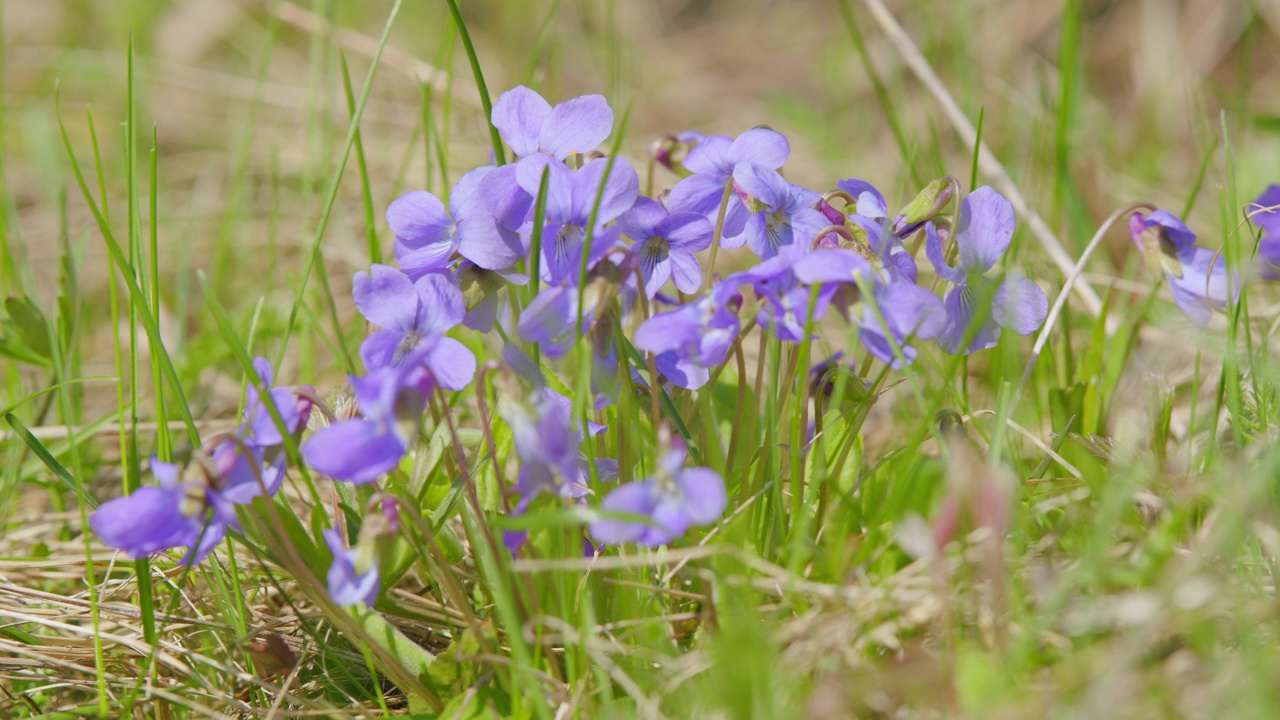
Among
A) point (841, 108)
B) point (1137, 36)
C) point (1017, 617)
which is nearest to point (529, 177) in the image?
point (1017, 617)

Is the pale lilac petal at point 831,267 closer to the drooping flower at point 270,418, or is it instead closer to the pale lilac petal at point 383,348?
the pale lilac petal at point 383,348

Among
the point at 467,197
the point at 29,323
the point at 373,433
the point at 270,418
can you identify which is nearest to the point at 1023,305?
the point at 467,197

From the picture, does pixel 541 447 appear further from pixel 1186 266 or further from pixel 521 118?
pixel 1186 266

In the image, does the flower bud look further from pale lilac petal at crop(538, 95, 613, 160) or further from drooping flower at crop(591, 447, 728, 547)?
drooping flower at crop(591, 447, 728, 547)

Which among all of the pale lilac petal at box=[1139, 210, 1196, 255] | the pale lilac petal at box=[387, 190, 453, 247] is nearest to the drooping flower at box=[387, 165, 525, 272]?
the pale lilac petal at box=[387, 190, 453, 247]

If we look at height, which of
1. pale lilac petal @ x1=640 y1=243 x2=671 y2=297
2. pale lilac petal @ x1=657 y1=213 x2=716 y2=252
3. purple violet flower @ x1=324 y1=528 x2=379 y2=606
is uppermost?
pale lilac petal @ x1=657 y1=213 x2=716 y2=252

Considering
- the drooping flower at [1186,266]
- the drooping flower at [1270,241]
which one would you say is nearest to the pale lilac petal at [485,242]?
the drooping flower at [1186,266]

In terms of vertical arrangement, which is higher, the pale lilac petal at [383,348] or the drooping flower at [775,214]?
the drooping flower at [775,214]
